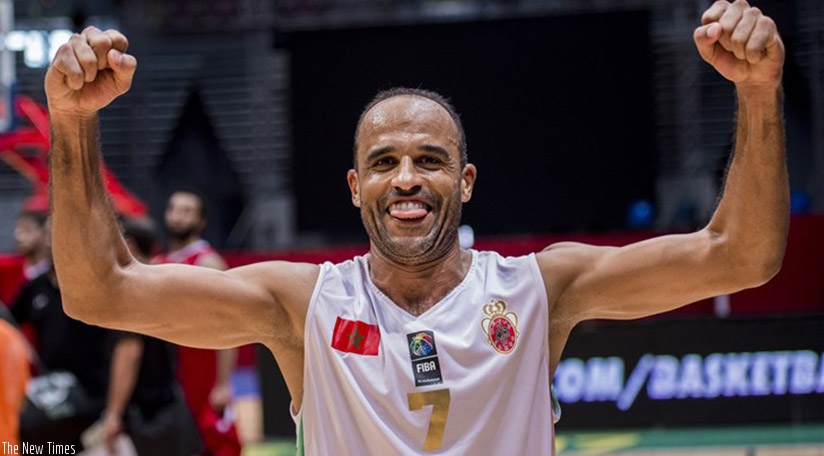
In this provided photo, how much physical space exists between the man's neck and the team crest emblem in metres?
0.16

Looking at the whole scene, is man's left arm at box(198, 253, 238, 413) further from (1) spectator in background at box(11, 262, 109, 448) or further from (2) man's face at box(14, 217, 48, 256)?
(2) man's face at box(14, 217, 48, 256)

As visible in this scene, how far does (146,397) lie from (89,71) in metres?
4.46

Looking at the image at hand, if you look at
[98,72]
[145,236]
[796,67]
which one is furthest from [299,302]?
[796,67]

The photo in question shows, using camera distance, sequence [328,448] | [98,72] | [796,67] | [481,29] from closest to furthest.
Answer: [98,72], [328,448], [481,29], [796,67]

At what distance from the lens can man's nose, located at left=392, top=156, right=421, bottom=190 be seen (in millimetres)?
2654

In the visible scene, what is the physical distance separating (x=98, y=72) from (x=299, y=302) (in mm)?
702

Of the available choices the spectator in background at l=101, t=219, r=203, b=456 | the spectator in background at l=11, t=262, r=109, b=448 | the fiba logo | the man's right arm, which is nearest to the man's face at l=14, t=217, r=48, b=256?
the spectator in background at l=11, t=262, r=109, b=448

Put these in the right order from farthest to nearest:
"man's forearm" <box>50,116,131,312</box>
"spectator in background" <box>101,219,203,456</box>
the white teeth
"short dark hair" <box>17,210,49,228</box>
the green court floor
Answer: "short dark hair" <box>17,210,49,228</box> < the green court floor < "spectator in background" <box>101,219,203,456</box> < the white teeth < "man's forearm" <box>50,116,131,312</box>

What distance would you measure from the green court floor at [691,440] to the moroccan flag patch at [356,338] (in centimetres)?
557

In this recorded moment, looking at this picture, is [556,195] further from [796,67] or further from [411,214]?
[411,214]

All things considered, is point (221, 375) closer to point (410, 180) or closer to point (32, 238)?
point (32, 238)

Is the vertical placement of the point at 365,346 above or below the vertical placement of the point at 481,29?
below

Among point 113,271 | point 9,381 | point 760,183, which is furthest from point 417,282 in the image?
point 9,381

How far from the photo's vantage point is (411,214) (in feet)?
8.78
